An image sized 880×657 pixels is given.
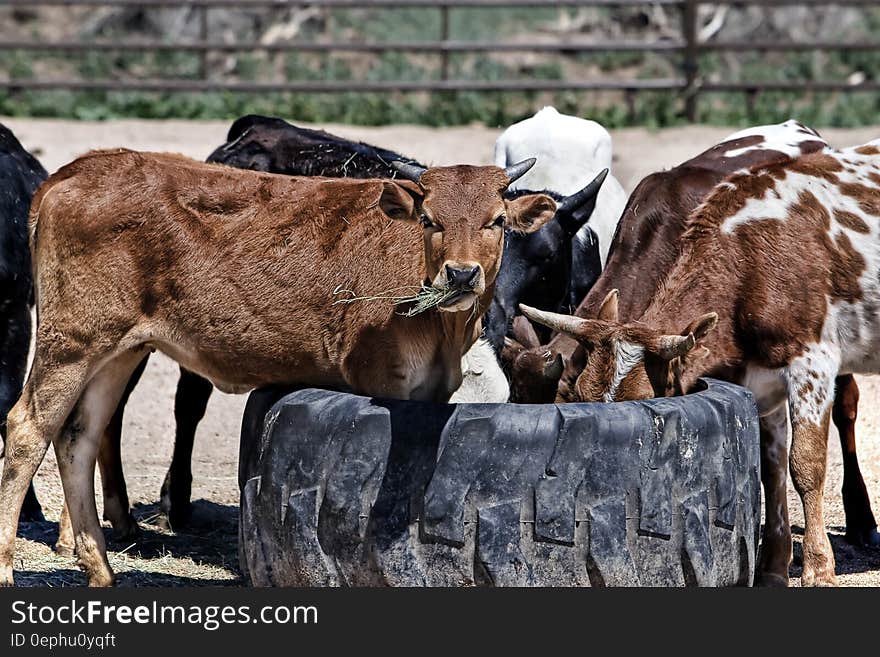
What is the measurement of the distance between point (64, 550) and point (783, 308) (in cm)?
333

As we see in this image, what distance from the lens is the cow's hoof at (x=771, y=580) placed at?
5.75m

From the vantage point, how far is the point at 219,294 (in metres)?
5.40

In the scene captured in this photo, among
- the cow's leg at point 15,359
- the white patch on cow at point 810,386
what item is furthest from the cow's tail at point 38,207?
the white patch on cow at point 810,386

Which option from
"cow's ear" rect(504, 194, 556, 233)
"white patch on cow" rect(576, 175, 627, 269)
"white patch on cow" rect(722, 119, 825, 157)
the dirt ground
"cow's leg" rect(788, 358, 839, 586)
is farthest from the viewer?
"white patch on cow" rect(576, 175, 627, 269)

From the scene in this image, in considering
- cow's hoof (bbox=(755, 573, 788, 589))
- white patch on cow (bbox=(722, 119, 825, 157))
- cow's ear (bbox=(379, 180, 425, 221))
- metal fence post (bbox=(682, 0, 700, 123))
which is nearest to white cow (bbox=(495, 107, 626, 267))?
white patch on cow (bbox=(722, 119, 825, 157))

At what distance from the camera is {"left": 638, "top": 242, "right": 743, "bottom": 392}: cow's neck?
580 centimetres

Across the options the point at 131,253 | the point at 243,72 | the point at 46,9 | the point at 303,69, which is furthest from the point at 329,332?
the point at 46,9

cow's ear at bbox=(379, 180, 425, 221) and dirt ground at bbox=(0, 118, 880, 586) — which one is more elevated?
cow's ear at bbox=(379, 180, 425, 221)

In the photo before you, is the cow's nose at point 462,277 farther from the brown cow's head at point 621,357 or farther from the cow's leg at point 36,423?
the cow's leg at point 36,423

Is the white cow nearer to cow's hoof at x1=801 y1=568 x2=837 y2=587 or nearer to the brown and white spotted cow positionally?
the brown and white spotted cow

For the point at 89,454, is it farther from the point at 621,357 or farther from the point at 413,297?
the point at 621,357

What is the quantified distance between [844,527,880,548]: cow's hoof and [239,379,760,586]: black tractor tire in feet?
6.90

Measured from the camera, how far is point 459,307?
470cm

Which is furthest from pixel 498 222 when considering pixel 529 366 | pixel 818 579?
pixel 818 579
